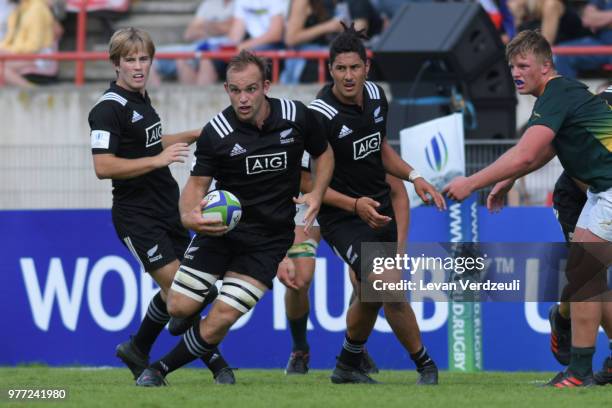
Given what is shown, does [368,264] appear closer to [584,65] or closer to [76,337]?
[76,337]

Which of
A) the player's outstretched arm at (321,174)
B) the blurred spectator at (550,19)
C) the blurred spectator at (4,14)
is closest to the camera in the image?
the player's outstretched arm at (321,174)

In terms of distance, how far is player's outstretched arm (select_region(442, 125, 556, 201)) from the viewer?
8273 mm

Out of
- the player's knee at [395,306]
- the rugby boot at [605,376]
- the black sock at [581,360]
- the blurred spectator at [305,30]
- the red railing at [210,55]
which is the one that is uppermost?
the blurred spectator at [305,30]

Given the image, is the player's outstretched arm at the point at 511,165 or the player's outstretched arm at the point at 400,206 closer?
the player's outstretched arm at the point at 511,165

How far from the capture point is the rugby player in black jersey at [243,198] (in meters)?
8.33

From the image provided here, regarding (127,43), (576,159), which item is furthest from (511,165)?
(127,43)

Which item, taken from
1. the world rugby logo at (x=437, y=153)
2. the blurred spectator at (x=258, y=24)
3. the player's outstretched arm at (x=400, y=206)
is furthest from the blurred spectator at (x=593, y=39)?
the player's outstretched arm at (x=400, y=206)

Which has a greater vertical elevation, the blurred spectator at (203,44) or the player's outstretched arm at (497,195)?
the blurred spectator at (203,44)

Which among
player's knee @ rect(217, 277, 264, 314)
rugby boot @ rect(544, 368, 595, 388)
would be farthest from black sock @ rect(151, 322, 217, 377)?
rugby boot @ rect(544, 368, 595, 388)

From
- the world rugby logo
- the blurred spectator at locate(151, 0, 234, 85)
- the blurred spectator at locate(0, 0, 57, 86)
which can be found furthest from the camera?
the blurred spectator at locate(0, 0, 57, 86)

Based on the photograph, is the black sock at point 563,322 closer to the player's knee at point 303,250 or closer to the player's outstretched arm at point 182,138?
the player's knee at point 303,250

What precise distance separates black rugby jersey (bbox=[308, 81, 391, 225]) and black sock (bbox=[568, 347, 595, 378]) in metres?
1.80

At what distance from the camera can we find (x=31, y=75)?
16172 mm

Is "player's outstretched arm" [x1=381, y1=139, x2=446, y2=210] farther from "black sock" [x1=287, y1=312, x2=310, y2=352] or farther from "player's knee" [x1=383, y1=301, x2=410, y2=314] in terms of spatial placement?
"black sock" [x1=287, y1=312, x2=310, y2=352]
